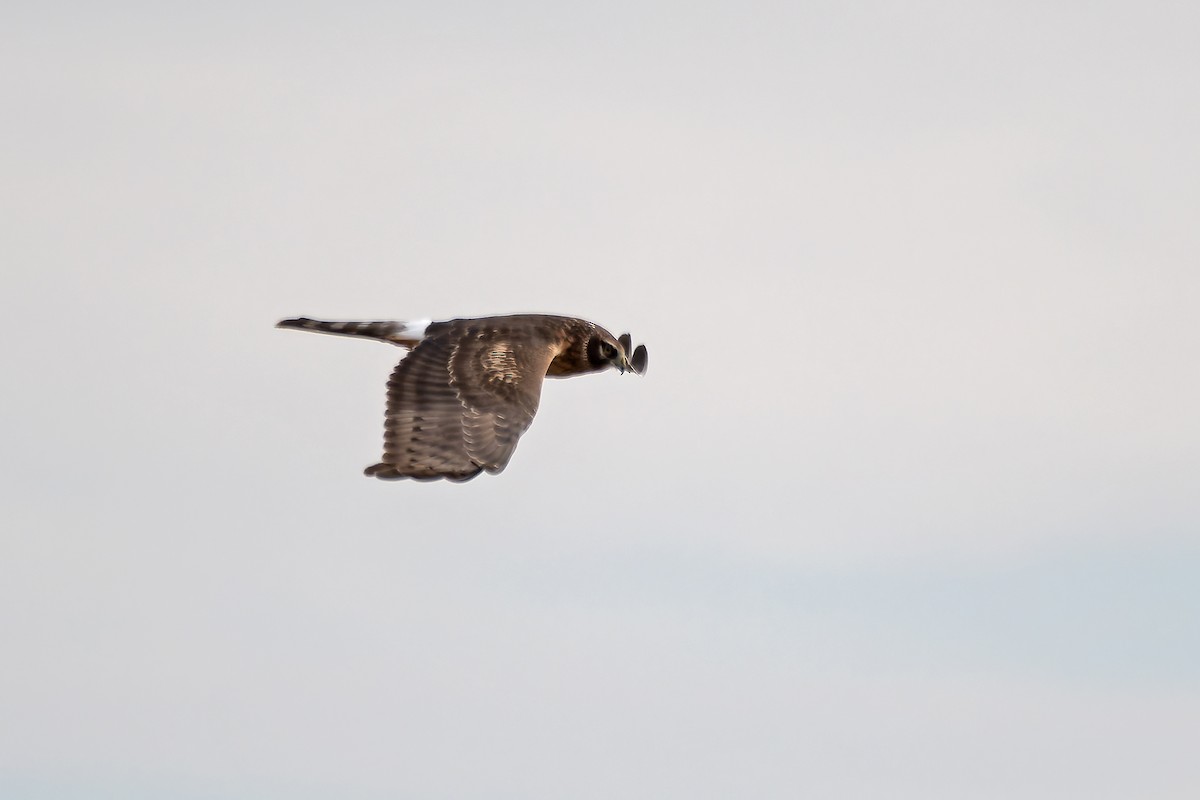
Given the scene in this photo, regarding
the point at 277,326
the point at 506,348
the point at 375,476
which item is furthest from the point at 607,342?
the point at 375,476

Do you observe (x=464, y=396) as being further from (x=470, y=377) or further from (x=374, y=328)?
(x=374, y=328)

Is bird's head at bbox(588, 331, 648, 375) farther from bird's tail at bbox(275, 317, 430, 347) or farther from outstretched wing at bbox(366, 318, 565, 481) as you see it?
→ bird's tail at bbox(275, 317, 430, 347)

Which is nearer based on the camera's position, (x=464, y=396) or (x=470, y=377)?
(x=464, y=396)

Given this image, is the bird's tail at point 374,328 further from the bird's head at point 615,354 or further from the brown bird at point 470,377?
the bird's head at point 615,354

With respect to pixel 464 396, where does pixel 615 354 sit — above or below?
above

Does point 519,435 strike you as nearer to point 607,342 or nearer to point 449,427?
point 449,427

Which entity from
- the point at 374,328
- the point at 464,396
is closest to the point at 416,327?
the point at 374,328

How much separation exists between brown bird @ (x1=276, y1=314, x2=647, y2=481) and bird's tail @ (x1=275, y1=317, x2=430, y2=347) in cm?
1

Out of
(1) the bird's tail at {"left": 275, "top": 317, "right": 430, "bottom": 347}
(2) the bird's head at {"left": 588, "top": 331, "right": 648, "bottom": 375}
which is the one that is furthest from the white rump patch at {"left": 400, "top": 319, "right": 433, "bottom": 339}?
(2) the bird's head at {"left": 588, "top": 331, "right": 648, "bottom": 375}

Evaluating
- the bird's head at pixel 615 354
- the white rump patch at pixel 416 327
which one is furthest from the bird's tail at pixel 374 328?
the bird's head at pixel 615 354

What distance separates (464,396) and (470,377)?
0.60 m

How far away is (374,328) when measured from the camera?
3334 centimetres

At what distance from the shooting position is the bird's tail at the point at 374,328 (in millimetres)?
32812

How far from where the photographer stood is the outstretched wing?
2903 cm
